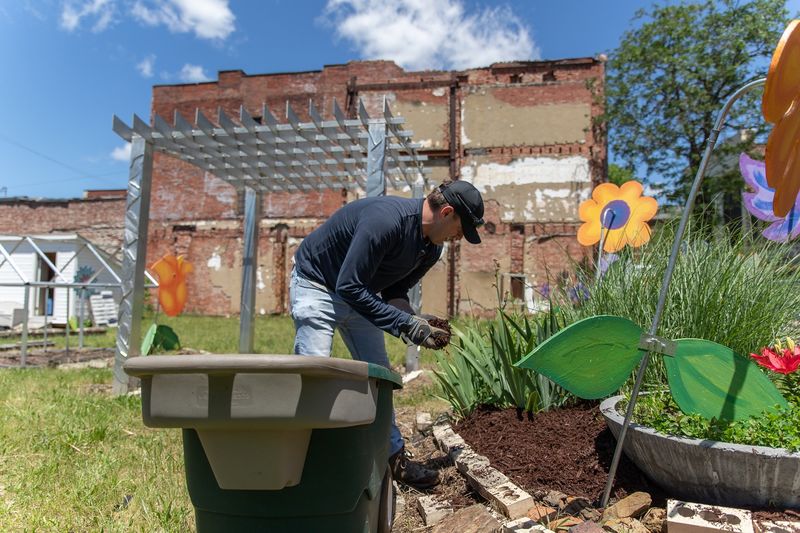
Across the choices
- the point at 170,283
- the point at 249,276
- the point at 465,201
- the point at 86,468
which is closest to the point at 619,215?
the point at 465,201

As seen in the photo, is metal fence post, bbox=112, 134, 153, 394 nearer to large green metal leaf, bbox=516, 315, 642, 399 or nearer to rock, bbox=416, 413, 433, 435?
rock, bbox=416, 413, 433, 435

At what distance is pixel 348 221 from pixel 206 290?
66.2ft

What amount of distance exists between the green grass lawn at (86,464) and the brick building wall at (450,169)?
14.0 m

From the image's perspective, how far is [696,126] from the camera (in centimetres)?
1530

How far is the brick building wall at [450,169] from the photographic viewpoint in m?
18.9

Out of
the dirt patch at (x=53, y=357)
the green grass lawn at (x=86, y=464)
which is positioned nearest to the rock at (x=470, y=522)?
the green grass lawn at (x=86, y=464)

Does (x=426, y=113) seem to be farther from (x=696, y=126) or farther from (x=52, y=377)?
(x=52, y=377)

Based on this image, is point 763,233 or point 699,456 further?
point 763,233

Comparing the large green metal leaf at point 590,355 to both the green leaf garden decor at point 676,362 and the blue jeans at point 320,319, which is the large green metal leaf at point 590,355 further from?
the blue jeans at point 320,319

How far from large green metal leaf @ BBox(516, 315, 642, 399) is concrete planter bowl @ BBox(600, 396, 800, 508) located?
28cm

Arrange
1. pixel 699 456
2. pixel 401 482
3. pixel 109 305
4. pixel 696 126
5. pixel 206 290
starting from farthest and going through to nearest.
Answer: pixel 206 290
pixel 109 305
pixel 696 126
pixel 401 482
pixel 699 456

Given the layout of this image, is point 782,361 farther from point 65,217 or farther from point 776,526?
point 65,217

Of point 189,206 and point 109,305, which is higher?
point 189,206

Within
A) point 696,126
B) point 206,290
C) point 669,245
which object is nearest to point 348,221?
point 669,245
